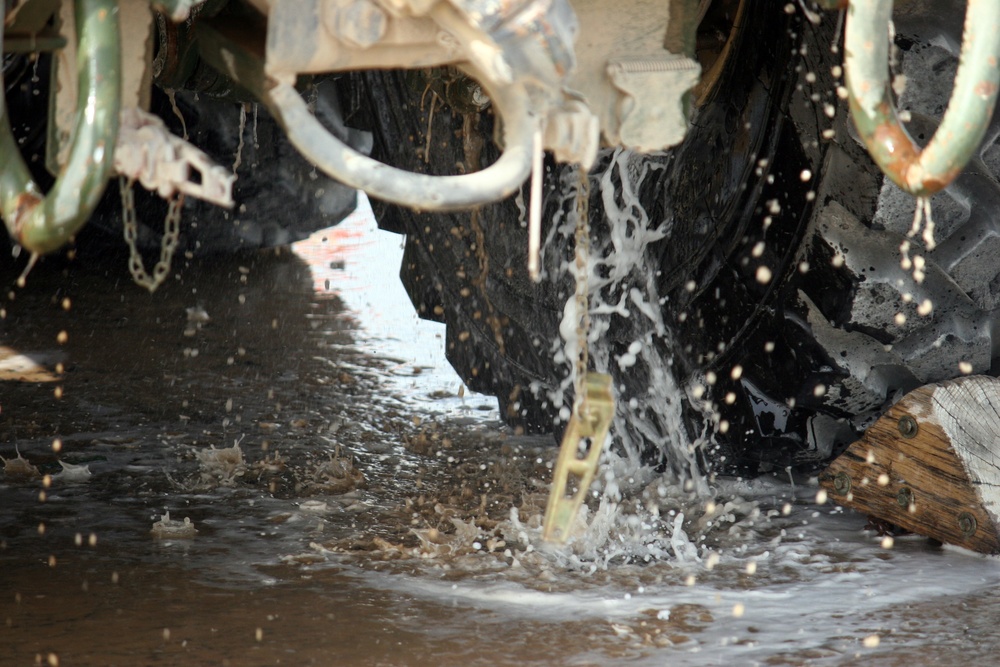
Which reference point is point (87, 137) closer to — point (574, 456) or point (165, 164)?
point (165, 164)

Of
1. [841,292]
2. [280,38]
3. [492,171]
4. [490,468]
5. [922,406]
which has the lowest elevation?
[490,468]

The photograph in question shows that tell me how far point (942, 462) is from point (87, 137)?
5.63 ft

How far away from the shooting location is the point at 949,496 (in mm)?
2480

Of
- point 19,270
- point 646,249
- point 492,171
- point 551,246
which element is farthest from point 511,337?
point 19,270

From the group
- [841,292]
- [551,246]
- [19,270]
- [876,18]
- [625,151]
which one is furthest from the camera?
[19,270]

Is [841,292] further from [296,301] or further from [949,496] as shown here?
[296,301]

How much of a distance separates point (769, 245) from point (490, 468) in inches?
36.5

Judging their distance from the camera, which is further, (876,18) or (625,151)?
(625,151)

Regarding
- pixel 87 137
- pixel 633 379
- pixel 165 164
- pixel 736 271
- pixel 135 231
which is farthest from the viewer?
pixel 633 379

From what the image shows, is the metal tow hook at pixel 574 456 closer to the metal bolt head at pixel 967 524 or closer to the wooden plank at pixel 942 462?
the wooden plank at pixel 942 462

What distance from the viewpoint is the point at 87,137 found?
4.92 feet

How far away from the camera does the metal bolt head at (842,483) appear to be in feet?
8.55

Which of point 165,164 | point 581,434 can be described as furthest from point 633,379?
point 165,164

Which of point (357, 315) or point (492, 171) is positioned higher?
point (492, 171)
